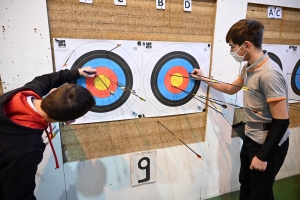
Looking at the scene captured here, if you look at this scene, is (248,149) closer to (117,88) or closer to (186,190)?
(186,190)

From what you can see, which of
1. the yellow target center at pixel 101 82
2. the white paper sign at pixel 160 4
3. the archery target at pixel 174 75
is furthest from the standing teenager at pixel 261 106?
the yellow target center at pixel 101 82

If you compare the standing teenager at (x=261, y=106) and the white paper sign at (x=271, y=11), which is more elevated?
the white paper sign at (x=271, y=11)

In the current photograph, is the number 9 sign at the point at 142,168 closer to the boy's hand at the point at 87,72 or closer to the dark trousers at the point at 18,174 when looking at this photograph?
the boy's hand at the point at 87,72

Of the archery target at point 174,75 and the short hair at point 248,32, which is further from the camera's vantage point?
the archery target at point 174,75

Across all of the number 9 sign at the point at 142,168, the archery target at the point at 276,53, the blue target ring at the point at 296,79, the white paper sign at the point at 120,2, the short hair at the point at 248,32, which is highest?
the white paper sign at the point at 120,2

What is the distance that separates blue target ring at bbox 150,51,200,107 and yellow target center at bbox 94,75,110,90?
269mm

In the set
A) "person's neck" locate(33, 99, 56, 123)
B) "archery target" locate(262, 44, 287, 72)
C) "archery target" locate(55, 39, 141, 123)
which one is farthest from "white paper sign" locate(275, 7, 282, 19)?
"person's neck" locate(33, 99, 56, 123)

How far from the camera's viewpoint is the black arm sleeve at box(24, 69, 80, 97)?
878 mm

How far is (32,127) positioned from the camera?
721mm

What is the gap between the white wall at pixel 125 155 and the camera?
94 cm

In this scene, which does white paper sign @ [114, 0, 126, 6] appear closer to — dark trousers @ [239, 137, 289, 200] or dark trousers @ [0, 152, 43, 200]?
dark trousers @ [0, 152, 43, 200]

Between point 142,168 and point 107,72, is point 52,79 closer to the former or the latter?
point 107,72

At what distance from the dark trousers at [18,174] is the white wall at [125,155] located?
409 mm

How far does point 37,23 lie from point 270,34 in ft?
4.90
